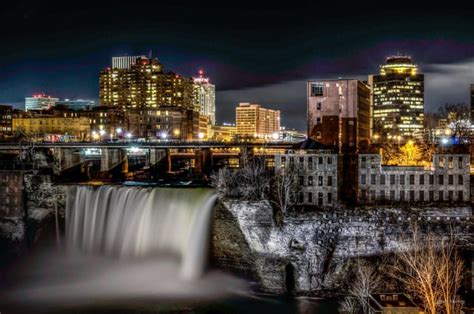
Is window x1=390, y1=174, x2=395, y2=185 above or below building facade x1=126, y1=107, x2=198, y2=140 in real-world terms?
below

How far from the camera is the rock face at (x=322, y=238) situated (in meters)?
54.9

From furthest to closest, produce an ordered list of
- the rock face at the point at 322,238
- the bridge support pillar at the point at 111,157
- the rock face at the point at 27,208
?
the bridge support pillar at the point at 111,157 → the rock face at the point at 27,208 → the rock face at the point at 322,238

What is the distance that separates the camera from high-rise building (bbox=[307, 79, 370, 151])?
98438 mm

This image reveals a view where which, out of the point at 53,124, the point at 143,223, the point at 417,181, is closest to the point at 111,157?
the point at 143,223

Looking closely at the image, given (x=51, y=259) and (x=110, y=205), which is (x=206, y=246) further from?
(x=51, y=259)

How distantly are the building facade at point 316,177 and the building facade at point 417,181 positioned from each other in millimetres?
3384

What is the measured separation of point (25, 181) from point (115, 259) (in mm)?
21621

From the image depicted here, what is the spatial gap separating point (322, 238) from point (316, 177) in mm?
8868

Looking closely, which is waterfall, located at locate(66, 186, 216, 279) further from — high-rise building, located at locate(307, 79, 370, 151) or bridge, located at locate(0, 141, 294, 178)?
high-rise building, located at locate(307, 79, 370, 151)

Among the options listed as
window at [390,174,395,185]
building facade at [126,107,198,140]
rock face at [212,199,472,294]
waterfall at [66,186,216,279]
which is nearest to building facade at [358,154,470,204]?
window at [390,174,395,185]

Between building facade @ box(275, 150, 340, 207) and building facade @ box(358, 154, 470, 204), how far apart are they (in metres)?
3.38

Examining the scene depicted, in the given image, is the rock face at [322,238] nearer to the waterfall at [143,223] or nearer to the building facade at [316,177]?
the building facade at [316,177]

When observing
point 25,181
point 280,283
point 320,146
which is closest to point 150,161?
point 25,181

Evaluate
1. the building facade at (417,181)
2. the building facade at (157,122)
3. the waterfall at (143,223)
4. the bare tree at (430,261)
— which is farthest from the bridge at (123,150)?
the building facade at (157,122)
